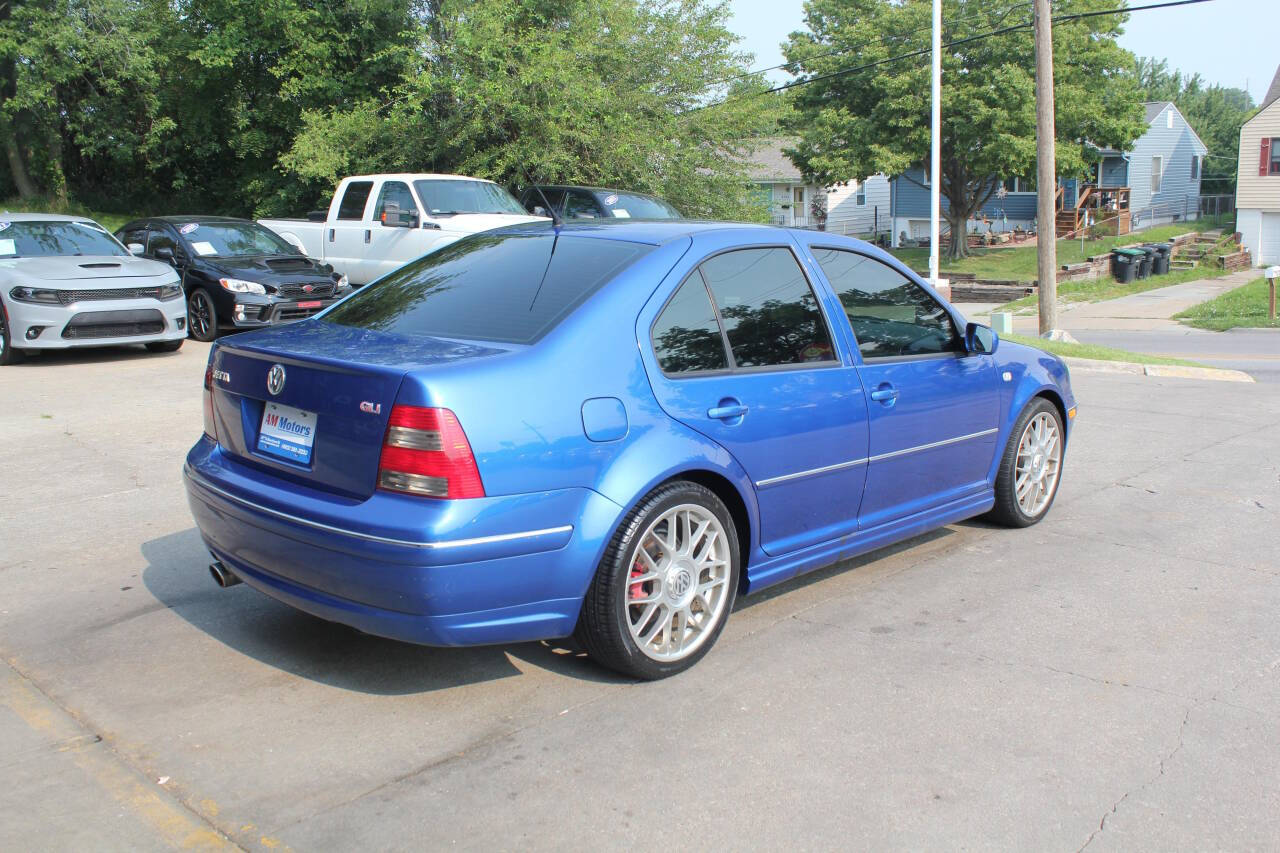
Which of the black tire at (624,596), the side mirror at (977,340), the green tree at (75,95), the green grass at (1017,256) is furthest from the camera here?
the green grass at (1017,256)

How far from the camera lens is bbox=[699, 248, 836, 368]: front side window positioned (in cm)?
463

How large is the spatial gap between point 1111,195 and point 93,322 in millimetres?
46709

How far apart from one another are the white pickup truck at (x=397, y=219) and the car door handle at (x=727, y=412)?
10070 millimetres

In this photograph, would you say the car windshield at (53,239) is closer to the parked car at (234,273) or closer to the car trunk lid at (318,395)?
the parked car at (234,273)

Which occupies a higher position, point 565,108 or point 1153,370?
point 565,108

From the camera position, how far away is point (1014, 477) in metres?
6.10

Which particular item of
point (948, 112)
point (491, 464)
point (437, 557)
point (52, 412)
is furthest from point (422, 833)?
point (948, 112)

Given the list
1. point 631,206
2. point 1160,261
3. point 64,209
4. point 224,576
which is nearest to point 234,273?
point 631,206

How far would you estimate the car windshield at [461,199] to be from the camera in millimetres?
14727

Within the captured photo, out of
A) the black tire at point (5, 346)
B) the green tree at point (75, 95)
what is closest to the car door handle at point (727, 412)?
the black tire at point (5, 346)

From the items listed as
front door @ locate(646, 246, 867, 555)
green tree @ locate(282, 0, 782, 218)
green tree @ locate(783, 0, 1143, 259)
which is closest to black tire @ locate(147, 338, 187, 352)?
green tree @ locate(282, 0, 782, 218)

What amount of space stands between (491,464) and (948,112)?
36871mm

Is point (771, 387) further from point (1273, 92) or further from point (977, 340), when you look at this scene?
point (1273, 92)

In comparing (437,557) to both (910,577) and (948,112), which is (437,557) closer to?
(910,577)
